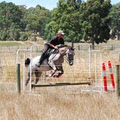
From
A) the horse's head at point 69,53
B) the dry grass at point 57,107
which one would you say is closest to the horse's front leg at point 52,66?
the horse's head at point 69,53

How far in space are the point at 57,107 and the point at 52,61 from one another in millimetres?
5844

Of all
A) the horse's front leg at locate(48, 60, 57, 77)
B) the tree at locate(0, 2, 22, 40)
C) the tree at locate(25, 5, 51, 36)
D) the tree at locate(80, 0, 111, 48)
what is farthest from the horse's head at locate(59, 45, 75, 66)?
the tree at locate(25, 5, 51, 36)

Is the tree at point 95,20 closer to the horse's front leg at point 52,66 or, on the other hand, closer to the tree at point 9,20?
the tree at point 9,20

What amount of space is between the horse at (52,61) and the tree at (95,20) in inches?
2279

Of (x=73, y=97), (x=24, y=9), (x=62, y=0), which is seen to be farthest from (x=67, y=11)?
(x=24, y=9)

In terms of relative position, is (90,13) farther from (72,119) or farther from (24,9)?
(24,9)

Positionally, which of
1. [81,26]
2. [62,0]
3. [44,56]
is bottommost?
[44,56]

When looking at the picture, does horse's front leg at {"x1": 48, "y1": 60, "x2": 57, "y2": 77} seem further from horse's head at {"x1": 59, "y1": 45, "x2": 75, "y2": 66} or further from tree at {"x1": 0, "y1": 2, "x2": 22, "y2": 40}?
tree at {"x1": 0, "y1": 2, "x2": 22, "y2": 40}

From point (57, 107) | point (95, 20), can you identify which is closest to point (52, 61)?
point (57, 107)

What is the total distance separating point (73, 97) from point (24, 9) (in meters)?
178

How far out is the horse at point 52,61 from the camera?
625 inches

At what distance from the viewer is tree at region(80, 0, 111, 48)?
74.9 meters

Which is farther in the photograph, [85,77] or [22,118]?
[85,77]

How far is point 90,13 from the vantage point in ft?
251
